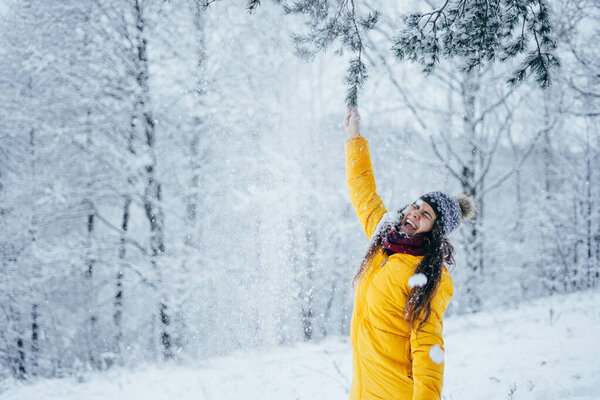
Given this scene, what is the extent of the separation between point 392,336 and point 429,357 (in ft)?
0.78

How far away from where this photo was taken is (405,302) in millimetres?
1718

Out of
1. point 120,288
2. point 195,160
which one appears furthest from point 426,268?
point 120,288

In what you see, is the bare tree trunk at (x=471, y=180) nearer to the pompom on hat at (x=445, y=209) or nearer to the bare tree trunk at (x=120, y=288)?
the pompom on hat at (x=445, y=209)

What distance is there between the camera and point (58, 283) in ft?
29.9

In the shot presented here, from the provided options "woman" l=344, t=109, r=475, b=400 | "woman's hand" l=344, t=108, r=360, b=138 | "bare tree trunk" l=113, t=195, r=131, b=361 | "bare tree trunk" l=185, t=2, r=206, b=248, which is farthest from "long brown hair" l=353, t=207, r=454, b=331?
"bare tree trunk" l=113, t=195, r=131, b=361

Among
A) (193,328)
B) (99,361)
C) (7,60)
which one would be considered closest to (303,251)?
(193,328)

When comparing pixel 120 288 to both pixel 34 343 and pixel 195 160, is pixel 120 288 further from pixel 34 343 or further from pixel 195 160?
pixel 195 160

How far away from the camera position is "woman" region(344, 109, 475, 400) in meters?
1.60

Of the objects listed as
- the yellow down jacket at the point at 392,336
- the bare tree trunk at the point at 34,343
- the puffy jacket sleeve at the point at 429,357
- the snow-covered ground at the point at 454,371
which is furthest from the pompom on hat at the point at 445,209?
the bare tree trunk at the point at 34,343

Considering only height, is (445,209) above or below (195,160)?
below

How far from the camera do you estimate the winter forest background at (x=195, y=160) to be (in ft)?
24.4

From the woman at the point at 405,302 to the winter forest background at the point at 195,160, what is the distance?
5.47m

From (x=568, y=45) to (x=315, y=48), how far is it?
460 centimetres

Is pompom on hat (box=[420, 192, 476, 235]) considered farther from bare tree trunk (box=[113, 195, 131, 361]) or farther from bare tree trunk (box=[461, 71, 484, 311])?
bare tree trunk (box=[113, 195, 131, 361])
